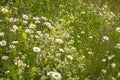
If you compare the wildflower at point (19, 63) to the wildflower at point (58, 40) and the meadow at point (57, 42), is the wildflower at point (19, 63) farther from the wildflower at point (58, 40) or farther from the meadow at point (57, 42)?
the wildflower at point (58, 40)

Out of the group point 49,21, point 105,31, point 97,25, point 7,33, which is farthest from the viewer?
point 97,25

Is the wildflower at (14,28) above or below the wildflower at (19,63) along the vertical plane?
above

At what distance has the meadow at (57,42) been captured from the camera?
12.1ft

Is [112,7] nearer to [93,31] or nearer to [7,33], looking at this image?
[93,31]

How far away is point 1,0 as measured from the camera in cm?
521

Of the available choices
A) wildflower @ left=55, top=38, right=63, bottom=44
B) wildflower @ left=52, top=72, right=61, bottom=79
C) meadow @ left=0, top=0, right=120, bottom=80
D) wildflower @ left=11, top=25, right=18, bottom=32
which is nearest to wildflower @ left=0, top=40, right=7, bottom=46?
meadow @ left=0, top=0, right=120, bottom=80

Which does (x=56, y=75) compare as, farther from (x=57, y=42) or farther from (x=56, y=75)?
(x=57, y=42)

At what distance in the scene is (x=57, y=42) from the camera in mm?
4027

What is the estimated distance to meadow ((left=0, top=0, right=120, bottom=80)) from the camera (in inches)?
145

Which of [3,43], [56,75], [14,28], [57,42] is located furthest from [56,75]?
[14,28]

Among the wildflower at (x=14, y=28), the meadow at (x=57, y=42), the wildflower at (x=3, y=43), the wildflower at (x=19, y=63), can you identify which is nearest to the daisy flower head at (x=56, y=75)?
the meadow at (x=57, y=42)

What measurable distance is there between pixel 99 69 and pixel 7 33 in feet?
4.04

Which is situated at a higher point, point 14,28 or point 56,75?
point 14,28

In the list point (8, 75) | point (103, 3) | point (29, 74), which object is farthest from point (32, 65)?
point (103, 3)
